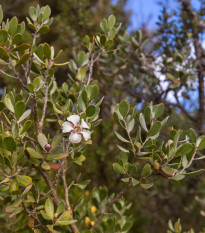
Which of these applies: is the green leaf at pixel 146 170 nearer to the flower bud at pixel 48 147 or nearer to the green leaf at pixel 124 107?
the green leaf at pixel 124 107

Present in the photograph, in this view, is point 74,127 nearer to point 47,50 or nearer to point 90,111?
point 90,111

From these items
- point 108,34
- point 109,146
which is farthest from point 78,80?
point 109,146

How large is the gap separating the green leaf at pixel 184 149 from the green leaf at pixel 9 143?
1.66 ft

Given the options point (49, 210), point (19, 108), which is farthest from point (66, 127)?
point (49, 210)

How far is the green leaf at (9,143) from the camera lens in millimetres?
789

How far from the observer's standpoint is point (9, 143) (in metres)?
0.80

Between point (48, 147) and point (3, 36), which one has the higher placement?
point (3, 36)

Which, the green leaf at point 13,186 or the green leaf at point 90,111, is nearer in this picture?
the green leaf at point 13,186

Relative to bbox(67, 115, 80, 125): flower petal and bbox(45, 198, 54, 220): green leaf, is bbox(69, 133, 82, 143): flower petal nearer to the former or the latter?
bbox(67, 115, 80, 125): flower petal

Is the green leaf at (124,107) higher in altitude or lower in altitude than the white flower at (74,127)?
higher

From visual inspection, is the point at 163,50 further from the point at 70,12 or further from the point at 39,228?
the point at 39,228

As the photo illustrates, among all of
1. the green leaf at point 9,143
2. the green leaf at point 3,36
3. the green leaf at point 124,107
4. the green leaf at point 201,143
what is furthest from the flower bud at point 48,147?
the green leaf at point 201,143

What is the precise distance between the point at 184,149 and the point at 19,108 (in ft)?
1.75

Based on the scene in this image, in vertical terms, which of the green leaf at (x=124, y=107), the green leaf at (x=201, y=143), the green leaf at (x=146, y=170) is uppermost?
the green leaf at (x=124, y=107)
